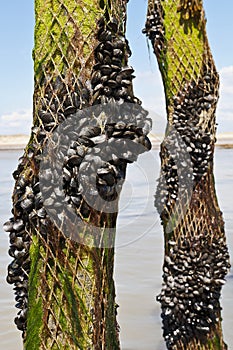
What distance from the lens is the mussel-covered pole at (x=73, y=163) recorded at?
2.65 metres

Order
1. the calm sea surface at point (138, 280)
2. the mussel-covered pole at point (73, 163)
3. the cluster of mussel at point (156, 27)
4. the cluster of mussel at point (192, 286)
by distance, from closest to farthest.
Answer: the mussel-covered pole at point (73, 163)
the cluster of mussel at point (192, 286)
the cluster of mussel at point (156, 27)
the calm sea surface at point (138, 280)

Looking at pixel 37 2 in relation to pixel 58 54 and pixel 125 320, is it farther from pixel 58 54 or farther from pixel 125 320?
pixel 125 320

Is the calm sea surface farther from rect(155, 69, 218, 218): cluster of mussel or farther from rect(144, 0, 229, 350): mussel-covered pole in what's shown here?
rect(144, 0, 229, 350): mussel-covered pole

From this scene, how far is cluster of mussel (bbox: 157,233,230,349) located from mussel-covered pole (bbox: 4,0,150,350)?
2.41m

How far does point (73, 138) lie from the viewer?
8.71 ft

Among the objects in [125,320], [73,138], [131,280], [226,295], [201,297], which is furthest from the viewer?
[131,280]

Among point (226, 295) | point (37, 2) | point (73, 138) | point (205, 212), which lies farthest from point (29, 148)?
point (226, 295)

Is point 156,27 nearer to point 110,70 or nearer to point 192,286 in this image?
point 192,286

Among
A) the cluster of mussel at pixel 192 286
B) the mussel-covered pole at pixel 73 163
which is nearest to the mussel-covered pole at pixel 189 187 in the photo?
the cluster of mussel at pixel 192 286

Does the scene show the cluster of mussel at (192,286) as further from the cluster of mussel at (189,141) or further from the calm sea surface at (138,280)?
the calm sea surface at (138,280)

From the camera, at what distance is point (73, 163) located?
2.63 metres

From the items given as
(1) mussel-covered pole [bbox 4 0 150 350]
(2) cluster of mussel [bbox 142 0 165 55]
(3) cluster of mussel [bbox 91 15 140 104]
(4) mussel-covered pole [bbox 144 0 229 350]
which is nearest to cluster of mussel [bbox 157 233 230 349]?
(4) mussel-covered pole [bbox 144 0 229 350]

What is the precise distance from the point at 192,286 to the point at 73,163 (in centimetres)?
272

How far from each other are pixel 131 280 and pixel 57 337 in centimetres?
773
